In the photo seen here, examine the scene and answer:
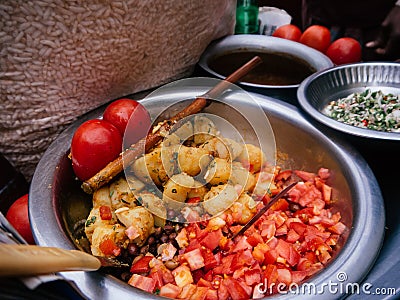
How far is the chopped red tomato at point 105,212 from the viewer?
120cm

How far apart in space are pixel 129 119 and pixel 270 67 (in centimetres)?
96

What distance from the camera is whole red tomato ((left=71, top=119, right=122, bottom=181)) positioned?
1240mm

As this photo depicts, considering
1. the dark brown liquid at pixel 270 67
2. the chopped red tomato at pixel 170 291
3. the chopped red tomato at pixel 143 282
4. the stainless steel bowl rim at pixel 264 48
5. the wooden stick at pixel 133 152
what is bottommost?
the chopped red tomato at pixel 170 291

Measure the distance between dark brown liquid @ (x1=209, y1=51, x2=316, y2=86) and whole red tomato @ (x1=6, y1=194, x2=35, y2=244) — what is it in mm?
1125

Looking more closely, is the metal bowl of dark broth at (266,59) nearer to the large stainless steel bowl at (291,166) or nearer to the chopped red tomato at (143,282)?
the large stainless steel bowl at (291,166)

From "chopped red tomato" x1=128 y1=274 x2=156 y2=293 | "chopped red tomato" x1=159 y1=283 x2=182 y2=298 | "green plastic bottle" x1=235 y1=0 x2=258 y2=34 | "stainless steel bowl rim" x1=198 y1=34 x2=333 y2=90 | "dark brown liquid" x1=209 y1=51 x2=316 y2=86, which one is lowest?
"chopped red tomato" x1=159 y1=283 x2=182 y2=298

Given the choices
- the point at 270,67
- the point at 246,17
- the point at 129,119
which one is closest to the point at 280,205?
the point at 129,119

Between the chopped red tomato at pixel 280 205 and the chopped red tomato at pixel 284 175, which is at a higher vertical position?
the chopped red tomato at pixel 284 175

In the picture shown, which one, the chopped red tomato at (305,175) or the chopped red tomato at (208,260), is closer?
the chopped red tomato at (208,260)

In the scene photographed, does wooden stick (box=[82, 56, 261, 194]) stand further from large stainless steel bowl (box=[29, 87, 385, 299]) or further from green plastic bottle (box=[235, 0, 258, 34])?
green plastic bottle (box=[235, 0, 258, 34])

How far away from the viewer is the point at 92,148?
124 centimetres

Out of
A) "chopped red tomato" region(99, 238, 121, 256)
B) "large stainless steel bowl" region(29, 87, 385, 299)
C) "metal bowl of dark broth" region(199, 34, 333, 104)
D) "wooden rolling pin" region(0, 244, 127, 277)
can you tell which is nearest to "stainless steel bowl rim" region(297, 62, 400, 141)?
"large stainless steel bowl" region(29, 87, 385, 299)

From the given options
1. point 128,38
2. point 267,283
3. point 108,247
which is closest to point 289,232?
point 267,283

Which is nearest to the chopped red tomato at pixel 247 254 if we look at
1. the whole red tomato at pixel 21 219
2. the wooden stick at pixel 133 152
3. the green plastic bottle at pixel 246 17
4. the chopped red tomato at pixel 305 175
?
the chopped red tomato at pixel 305 175
